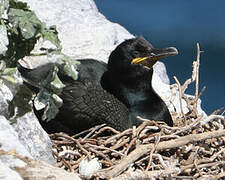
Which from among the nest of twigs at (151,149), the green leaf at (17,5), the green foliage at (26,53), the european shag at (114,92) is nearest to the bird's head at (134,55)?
the european shag at (114,92)

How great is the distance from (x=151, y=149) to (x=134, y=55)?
0.90 meters

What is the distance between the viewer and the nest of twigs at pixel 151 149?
368cm

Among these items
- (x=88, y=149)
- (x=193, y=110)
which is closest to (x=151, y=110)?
(x=193, y=110)

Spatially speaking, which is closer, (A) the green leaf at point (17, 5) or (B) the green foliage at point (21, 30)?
(B) the green foliage at point (21, 30)

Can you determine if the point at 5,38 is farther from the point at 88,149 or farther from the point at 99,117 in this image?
the point at 99,117

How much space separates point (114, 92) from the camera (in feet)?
14.9

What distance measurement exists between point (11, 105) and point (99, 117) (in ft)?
4.30

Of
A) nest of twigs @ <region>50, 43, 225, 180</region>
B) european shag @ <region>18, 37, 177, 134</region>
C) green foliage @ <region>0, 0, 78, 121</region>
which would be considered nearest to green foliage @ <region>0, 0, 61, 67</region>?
green foliage @ <region>0, 0, 78, 121</region>

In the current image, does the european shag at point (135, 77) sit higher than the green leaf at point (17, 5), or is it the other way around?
the green leaf at point (17, 5)

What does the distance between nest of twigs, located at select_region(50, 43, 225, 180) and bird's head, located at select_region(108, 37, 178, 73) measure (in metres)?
0.54

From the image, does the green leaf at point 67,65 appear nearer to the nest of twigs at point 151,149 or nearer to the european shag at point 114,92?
the nest of twigs at point 151,149

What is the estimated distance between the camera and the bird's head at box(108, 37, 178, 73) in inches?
175

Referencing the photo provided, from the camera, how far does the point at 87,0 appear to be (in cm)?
649

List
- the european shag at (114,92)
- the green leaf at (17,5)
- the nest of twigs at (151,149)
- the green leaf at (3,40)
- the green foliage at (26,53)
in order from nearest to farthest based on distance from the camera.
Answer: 1. the green leaf at (3,40)
2. the green foliage at (26,53)
3. the green leaf at (17,5)
4. the nest of twigs at (151,149)
5. the european shag at (114,92)
